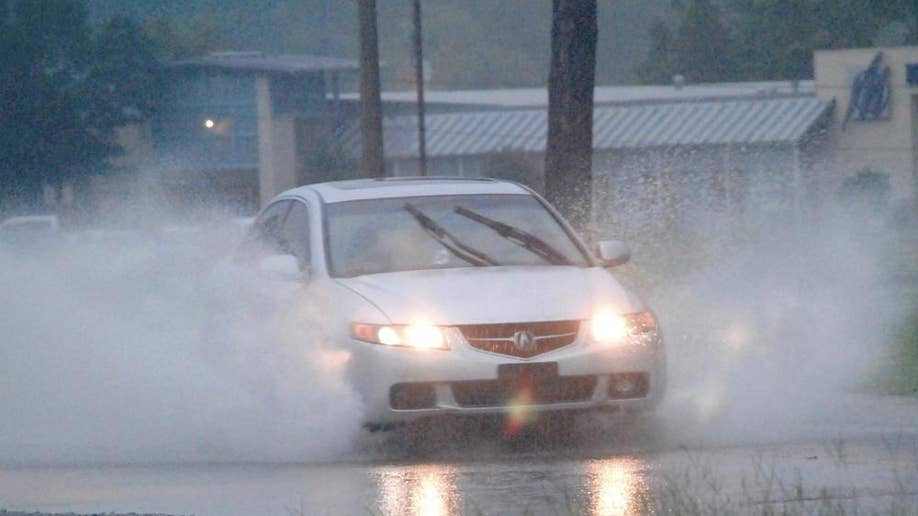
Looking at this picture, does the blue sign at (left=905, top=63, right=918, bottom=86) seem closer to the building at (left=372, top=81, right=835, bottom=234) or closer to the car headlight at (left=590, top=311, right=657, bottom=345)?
the building at (left=372, top=81, right=835, bottom=234)

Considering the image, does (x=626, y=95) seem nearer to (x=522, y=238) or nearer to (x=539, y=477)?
(x=522, y=238)

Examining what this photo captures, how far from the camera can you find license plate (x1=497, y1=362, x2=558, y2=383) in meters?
9.18

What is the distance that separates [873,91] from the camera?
62031 mm

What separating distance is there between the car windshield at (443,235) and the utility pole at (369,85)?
1644 centimetres

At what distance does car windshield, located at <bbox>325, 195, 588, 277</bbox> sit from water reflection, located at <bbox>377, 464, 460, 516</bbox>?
1.68 meters

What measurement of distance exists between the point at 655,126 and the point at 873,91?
7878 millimetres

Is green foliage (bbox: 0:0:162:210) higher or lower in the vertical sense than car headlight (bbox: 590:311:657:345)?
higher

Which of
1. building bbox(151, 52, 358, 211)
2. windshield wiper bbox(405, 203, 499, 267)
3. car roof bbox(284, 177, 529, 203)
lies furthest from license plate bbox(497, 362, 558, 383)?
building bbox(151, 52, 358, 211)

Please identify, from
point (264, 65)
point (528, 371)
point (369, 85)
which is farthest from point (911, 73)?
point (528, 371)

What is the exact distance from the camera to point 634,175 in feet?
66.4

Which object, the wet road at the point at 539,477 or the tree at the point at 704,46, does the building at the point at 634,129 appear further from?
the wet road at the point at 539,477

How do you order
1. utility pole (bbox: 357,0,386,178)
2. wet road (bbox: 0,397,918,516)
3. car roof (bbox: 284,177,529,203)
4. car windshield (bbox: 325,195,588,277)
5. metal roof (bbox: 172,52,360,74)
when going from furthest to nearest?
metal roof (bbox: 172,52,360,74) < utility pole (bbox: 357,0,386,178) < car roof (bbox: 284,177,529,203) < car windshield (bbox: 325,195,588,277) < wet road (bbox: 0,397,918,516)

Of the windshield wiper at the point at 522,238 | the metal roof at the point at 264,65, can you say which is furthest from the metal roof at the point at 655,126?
the windshield wiper at the point at 522,238

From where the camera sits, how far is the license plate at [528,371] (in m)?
9.18
